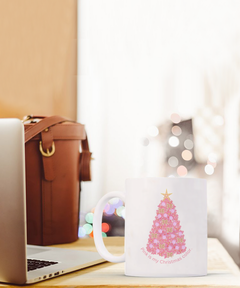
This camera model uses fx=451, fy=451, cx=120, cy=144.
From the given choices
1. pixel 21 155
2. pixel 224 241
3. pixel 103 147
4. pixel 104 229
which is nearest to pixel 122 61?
pixel 103 147

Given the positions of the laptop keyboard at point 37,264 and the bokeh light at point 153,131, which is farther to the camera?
the bokeh light at point 153,131

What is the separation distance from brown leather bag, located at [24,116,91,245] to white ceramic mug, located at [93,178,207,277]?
1.42 feet

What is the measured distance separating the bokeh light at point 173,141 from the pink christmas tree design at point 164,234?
105cm

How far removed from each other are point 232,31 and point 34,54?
2.35ft

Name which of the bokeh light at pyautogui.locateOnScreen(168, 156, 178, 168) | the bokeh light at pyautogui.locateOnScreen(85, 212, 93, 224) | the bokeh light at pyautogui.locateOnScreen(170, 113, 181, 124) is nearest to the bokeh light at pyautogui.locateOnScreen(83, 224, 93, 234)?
the bokeh light at pyautogui.locateOnScreen(85, 212, 93, 224)

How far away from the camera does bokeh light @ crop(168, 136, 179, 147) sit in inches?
64.9

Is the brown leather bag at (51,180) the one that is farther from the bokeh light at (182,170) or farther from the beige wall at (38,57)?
the bokeh light at (182,170)

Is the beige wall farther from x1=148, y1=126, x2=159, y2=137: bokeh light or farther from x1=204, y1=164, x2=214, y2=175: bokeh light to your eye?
x1=204, y1=164, x2=214, y2=175: bokeh light

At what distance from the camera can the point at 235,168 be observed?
162 centimetres

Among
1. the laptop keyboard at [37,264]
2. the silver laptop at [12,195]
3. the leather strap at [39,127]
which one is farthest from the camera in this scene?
the leather strap at [39,127]

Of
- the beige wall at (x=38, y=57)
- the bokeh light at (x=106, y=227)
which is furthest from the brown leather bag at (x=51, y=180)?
the bokeh light at (x=106, y=227)

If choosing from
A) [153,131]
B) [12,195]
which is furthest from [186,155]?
[12,195]

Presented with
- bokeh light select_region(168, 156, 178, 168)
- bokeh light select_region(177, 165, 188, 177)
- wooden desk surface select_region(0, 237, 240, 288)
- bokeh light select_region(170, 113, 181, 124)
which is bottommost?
wooden desk surface select_region(0, 237, 240, 288)

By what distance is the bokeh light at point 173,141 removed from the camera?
1.65 meters
